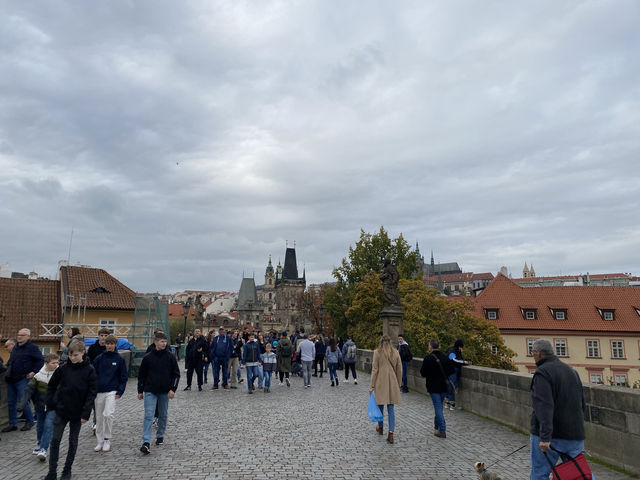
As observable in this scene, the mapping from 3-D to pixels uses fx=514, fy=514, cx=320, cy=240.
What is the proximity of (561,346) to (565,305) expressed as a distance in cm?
468

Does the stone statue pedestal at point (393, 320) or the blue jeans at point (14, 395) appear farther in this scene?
the stone statue pedestal at point (393, 320)

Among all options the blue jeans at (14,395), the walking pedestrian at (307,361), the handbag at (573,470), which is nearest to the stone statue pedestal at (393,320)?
the walking pedestrian at (307,361)

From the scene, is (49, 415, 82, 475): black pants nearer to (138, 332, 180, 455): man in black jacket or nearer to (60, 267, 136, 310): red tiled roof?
(138, 332, 180, 455): man in black jacket

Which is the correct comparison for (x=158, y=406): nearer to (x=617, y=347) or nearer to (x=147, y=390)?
(x=147, y=390)

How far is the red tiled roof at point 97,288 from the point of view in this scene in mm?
34969

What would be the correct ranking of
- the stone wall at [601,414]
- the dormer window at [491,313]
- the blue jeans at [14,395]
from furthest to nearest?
the dormer window at [491,313], the blue jeans at [14,395], the stone wall at [601,414]

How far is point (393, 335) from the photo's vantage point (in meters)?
17.4

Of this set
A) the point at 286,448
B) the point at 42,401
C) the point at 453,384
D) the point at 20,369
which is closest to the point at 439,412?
the point at 286,448

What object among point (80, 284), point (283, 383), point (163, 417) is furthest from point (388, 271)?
point (80, 284)

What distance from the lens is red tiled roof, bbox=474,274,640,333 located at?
1938 inches

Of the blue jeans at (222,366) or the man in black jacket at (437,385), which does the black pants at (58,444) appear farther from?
the blue jeans at (222,366)

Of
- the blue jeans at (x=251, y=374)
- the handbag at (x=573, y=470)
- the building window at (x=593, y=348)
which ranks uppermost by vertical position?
the handbag at (x=573, y=470)

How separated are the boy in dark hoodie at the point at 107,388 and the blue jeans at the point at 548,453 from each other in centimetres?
584

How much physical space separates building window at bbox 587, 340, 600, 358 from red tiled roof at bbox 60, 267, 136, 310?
40802 mm
